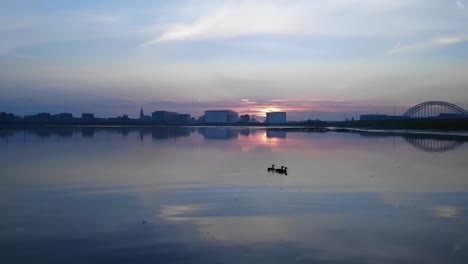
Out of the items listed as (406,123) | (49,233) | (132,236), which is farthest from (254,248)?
(406,123)

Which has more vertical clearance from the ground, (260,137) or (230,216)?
(260,137)

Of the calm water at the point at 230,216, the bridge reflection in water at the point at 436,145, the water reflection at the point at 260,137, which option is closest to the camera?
the calm water at the point at 230,216

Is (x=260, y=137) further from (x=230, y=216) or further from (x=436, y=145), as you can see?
(x=230, y=216)

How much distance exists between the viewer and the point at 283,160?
24938 mm

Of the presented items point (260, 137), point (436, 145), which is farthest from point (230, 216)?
point (260, 137)

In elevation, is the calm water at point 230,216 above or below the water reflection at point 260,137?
below

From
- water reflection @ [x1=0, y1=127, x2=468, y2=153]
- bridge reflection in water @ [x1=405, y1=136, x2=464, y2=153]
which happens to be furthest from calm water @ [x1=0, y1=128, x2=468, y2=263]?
water reflection @ [x1=0, y1=127, x2=468, y2=153]

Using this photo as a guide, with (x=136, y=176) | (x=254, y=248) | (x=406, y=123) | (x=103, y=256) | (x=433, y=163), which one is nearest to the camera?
(x=103, y=256)

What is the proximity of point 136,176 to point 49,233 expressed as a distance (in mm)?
8389

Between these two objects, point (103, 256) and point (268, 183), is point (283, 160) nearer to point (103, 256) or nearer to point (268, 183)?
point (268, 183)

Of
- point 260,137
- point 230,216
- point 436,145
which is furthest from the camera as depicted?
point 260,137

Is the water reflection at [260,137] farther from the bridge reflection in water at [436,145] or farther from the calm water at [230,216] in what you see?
the calm water at [230,216]

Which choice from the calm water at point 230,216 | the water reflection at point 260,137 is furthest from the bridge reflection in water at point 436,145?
the calm water at point 230,216

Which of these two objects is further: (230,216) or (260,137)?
(260,137)
